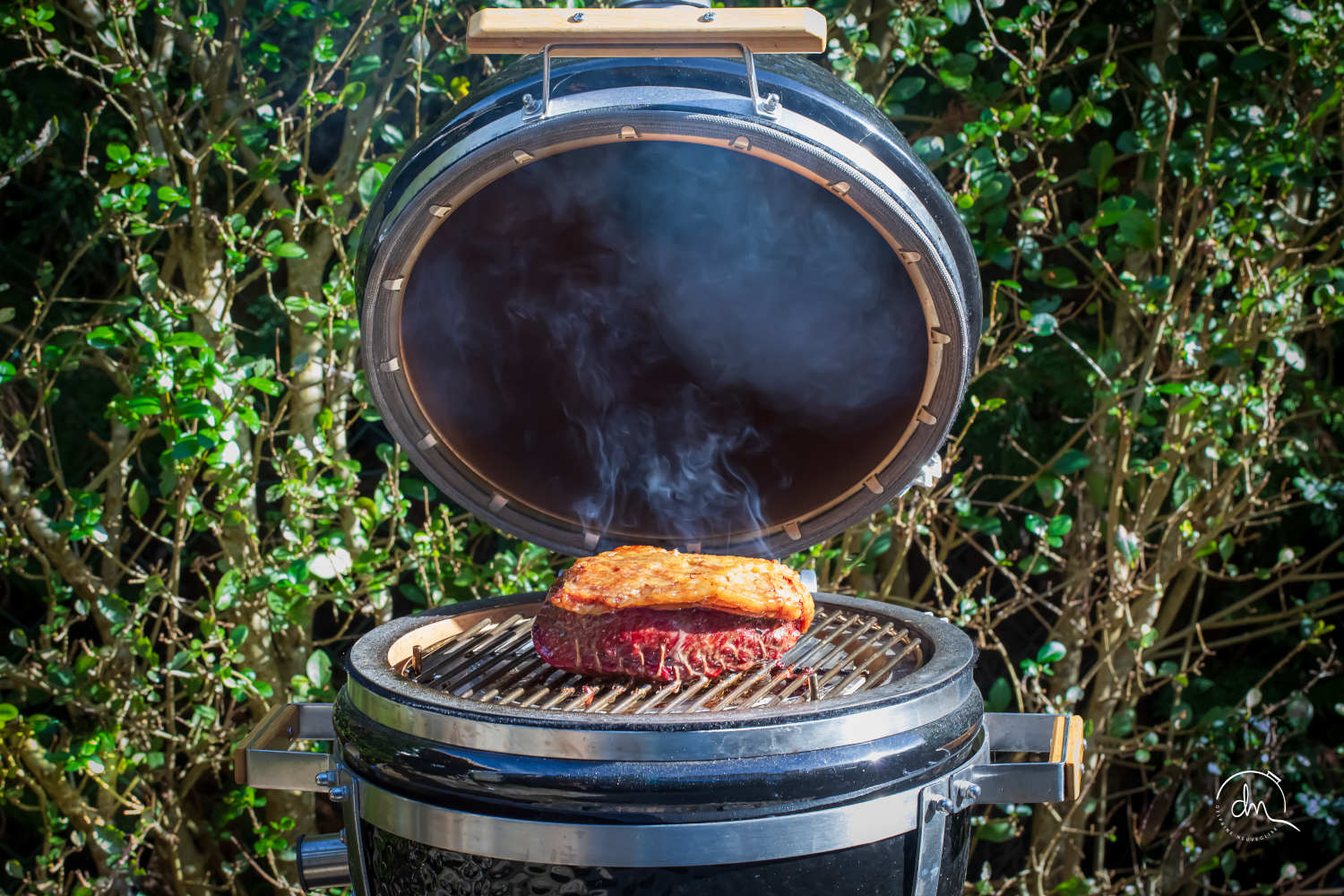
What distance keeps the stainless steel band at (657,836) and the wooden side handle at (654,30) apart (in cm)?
116

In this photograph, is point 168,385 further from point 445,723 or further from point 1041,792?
point 1041,792

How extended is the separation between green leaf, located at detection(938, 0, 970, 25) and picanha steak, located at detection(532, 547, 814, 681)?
1757 millimetres

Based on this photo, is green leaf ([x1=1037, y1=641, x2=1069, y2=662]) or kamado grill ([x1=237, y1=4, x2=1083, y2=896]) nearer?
kamado grill ([x1=237, y1=4, x2=1083, y2=896])

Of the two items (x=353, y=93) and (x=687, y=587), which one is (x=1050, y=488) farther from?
(x=353, y=93)

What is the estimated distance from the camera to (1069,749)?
1955 mm

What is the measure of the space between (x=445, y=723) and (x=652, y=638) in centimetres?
42

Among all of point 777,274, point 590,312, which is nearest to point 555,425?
point 590,312

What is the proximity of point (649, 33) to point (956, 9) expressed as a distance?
5.10 feet

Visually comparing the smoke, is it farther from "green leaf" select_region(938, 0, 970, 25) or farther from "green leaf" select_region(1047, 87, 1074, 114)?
"green leaf" select_region(1047, 87, 1074, 114)

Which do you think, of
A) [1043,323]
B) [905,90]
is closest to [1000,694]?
[1043,323]

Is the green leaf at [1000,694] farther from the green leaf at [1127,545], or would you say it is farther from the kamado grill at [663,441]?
the kamado grill at [663,441]

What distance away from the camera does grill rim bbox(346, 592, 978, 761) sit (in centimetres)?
154
